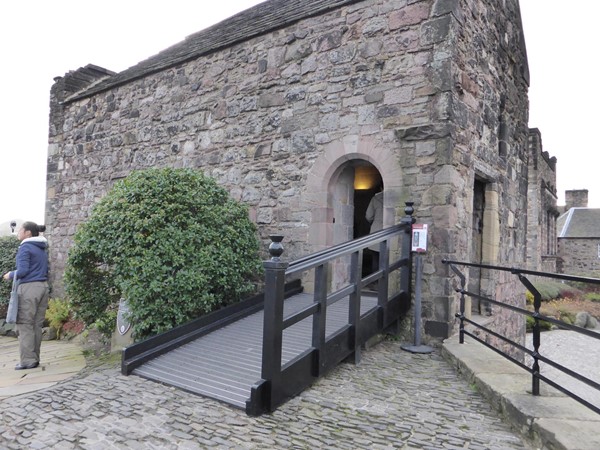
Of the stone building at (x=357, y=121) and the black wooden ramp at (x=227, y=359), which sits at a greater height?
the stone building at (x=357, y=121)

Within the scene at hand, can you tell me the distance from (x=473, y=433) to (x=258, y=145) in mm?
5047

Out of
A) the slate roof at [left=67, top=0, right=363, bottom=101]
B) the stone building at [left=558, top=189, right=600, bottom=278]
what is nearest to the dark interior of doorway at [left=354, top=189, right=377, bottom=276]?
the slate roof at [left=67, top=0, right=363, bottom=101]

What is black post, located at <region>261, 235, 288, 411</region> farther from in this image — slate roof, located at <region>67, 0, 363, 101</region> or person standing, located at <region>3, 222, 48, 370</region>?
slate roof, located at <region>67, 0, 363, 101</region>

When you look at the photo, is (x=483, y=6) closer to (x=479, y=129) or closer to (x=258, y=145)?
(x=479, y=129)

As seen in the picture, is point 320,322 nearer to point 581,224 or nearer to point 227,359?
point 227,359

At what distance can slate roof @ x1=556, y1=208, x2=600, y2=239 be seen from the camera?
25984mm

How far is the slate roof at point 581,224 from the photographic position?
85.3 feet

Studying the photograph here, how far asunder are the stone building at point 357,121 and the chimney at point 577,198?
2708 cm

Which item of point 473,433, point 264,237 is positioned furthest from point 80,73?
point 473,433

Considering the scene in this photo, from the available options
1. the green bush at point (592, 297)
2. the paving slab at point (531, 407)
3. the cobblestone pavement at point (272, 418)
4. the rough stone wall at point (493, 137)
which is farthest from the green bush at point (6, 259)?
the green bush at point (592, 297)

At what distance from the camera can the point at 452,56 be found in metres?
4.99

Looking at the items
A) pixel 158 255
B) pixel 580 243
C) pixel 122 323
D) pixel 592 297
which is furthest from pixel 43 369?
pixel 580 243

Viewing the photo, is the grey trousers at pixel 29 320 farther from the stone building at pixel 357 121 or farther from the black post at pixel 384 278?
the black post at pixel 384 278

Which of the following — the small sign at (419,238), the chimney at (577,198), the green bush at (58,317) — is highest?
the chimney at (577,198)
